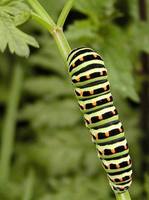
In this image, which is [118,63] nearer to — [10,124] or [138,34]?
[138,34]

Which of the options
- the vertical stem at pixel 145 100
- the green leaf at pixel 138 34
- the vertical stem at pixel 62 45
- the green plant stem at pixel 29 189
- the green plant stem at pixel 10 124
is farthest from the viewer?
the green plant stem at pixel 10 124

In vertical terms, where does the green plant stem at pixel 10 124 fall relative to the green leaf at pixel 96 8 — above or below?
below

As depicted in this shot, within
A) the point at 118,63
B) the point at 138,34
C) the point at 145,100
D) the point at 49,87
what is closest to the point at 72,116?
the point at 49,87

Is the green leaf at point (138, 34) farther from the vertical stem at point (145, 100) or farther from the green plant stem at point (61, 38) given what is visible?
the green plant stem at point (61, 38)

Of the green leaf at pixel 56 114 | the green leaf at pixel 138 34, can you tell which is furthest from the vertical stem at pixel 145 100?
the green leaf at pixel 56 114

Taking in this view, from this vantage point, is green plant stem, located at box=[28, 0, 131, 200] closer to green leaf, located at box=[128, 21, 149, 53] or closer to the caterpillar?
the caterpillar

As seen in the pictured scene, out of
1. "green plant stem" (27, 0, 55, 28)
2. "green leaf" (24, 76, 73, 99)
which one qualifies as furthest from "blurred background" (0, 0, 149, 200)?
"green plant stem" (27, 0, 55, 28)

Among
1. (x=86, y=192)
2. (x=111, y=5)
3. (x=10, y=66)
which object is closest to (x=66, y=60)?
(x=111, y=5)
